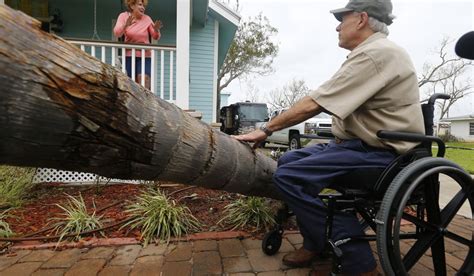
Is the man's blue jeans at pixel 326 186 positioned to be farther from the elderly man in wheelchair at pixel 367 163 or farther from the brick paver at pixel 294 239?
the brick paver at pixel 294 239

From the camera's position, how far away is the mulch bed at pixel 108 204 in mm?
2777

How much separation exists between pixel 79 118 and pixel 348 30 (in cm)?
159

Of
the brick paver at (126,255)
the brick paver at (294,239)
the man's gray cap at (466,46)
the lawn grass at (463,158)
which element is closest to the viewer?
the man's gray cap at (466,46)

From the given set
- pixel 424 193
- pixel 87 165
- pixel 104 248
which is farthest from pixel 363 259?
pixel 104 248

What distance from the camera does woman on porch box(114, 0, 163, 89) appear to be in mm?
4910

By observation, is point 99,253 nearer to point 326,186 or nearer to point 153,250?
point 153,250

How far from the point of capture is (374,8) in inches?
72.9

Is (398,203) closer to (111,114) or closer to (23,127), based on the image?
(111,114)

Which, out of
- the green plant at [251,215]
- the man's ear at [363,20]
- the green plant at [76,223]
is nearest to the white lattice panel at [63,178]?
the green plant at [76,223]

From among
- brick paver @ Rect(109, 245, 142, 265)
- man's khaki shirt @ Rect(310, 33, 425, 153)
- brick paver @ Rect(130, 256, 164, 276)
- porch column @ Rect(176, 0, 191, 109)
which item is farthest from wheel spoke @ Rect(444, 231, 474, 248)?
porch column @ Rect(176, 0, 191, 109)

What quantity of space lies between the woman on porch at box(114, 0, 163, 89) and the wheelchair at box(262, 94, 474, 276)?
165 inches

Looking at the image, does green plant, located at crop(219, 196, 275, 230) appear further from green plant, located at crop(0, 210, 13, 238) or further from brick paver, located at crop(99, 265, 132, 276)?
green plant, located at crop(0, 210, 13, 238)

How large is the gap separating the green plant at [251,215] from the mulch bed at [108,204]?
0.07m

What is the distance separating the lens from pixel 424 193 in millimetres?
1729
